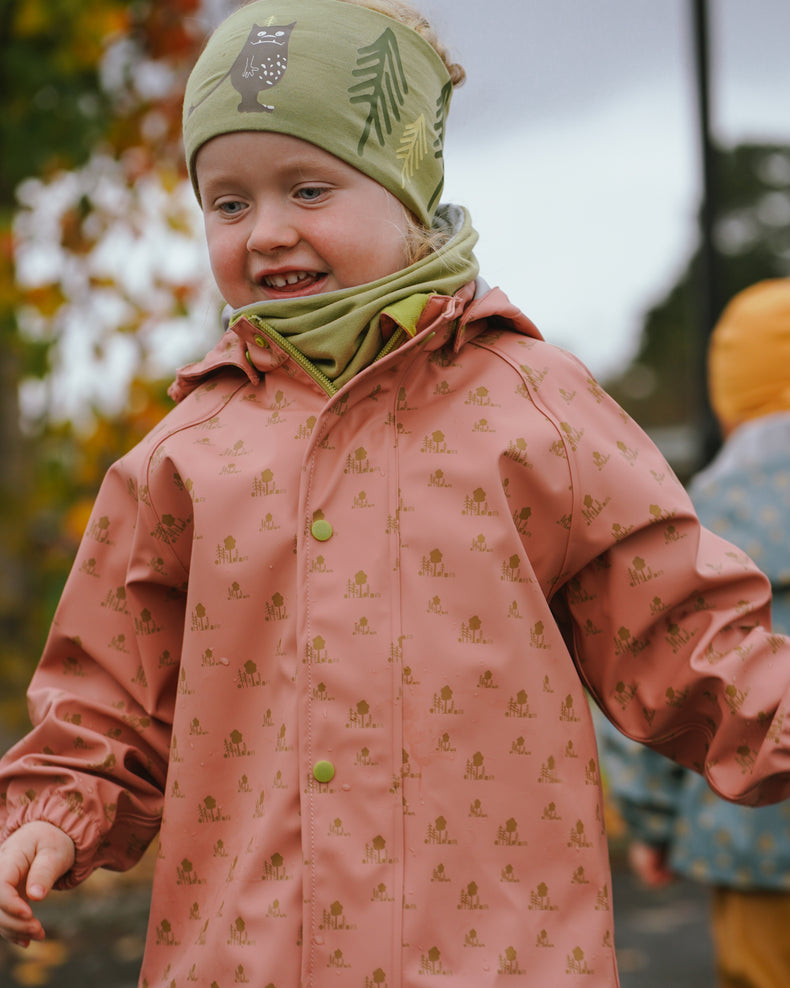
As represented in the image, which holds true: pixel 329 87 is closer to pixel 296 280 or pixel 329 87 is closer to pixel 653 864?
pixel 296 280

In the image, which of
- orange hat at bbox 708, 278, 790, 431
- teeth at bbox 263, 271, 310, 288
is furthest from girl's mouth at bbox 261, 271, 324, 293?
orange hat at bbox 708, 278, 790, 431

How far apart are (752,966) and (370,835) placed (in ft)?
5.07

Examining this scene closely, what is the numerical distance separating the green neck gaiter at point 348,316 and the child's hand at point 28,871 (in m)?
0.74

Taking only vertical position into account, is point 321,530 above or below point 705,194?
below

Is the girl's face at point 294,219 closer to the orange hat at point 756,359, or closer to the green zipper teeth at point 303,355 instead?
the green zipper teeth at point 303,355

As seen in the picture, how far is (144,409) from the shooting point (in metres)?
4.77

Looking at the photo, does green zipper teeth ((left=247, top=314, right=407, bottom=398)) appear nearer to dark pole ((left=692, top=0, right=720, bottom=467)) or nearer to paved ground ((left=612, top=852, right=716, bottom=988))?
paved ground ((left=612, top=852, right=716, bottom=988))

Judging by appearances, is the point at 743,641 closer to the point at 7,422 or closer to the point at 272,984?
the point at 272,984

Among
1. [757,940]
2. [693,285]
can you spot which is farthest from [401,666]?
[693,285]

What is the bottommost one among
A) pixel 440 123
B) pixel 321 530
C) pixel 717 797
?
pixel 717 797

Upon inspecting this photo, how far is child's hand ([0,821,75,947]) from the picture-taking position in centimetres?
168

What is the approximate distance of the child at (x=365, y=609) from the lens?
167 centimetres

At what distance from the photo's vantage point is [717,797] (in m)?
2.79

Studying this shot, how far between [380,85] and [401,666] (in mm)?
821
